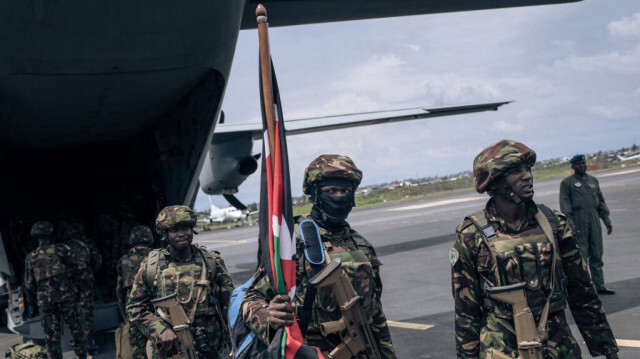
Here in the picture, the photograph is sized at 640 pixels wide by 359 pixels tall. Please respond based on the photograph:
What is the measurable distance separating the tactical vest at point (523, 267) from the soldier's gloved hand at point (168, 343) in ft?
7.34

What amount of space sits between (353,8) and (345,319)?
4.25 meters

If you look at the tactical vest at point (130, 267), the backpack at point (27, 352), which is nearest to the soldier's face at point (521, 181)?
the backpack at point (27, 352)

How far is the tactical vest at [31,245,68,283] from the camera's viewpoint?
6.55m

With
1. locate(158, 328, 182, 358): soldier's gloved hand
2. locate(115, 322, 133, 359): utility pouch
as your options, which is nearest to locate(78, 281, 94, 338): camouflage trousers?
locate(115, 322, 133, 359): utility pouch

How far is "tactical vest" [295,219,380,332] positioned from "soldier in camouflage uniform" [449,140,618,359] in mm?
473

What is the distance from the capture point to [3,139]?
22.4ft

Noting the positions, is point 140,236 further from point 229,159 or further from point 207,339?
point 229,159

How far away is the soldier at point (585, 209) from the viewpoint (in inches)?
301

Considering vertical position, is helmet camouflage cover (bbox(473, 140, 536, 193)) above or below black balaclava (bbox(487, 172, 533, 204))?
above

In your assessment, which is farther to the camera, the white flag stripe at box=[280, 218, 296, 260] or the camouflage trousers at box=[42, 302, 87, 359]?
the camouflage trousers at box=[42, 302, 87, 359]

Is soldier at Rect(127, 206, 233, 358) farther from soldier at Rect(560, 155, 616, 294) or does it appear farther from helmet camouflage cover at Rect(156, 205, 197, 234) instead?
soldier at Rect(560, 155, 616, 294)

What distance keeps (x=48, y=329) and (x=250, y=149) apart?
16.3 feet

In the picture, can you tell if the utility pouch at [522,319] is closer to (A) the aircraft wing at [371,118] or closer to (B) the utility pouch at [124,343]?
(B) the utility pouch at [124,343]

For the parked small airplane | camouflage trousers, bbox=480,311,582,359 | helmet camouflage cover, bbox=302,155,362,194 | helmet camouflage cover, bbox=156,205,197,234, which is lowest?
the parked small airplane
